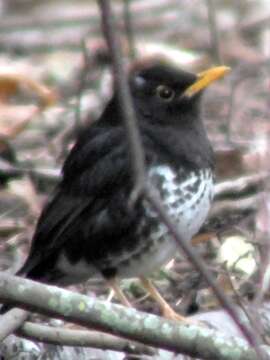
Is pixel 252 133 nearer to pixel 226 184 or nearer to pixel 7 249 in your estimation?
pixel 226 184

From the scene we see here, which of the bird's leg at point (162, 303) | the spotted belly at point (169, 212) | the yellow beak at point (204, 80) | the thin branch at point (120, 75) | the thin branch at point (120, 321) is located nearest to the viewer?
the thin branch at point (120, 75)

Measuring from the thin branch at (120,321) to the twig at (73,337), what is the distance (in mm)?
492

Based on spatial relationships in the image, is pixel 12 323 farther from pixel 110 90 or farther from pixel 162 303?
pixel 110 90

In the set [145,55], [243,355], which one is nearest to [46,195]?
[145,55]

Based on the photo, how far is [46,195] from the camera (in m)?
8.48

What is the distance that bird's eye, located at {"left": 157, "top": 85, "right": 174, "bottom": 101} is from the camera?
6.93 m

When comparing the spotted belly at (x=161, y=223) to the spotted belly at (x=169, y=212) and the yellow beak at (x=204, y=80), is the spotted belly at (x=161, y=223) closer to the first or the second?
the spotted belly at (x=169, y=212)

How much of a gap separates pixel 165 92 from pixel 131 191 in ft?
2.14

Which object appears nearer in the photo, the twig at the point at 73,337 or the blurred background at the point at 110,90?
the twig at the point at 73,337

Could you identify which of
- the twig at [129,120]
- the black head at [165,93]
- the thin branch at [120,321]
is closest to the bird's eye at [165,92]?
the black head at [165,93]

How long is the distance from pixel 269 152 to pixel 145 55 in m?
5.06

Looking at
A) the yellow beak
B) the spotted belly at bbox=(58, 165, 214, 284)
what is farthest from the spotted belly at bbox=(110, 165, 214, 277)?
the yellow beak

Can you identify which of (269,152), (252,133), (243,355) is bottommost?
(252,133)

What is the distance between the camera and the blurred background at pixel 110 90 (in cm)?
733
